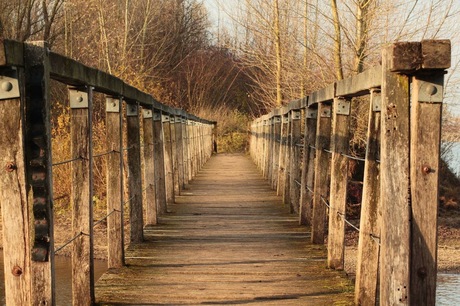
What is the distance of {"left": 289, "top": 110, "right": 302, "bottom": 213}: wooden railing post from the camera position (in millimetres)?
9578

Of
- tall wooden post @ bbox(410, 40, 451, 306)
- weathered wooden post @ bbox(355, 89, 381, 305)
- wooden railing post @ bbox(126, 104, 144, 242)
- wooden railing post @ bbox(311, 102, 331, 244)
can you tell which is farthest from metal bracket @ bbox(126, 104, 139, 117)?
tall wooden post @ bbox(410, 40, 451, 306)

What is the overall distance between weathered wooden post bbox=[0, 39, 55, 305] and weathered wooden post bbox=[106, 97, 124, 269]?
2.13 m

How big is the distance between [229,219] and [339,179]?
360 cm

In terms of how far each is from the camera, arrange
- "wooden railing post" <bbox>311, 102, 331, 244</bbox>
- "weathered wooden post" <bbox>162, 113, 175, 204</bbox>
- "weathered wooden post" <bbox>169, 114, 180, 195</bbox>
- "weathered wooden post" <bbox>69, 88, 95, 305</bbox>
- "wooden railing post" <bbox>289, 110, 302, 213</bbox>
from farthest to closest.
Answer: "weathered wooden post" <bbox>169, 114, 180, 195</bbox>, "weathered wooden post" <bbox>162, 113, 175, 204</bbox>, "wooden railing post" <bbox>289, 110, 302, 213</bbox>, "wooden railing post" <bbox>311, 102, 331, 244</bbox>, "weathered wooden post" <bbox>69, 88, 95, 305</bbox>

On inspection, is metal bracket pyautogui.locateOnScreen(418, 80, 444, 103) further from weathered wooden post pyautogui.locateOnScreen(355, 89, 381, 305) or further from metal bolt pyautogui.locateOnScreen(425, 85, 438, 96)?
weathered wooden post pyautogui.locateOnScreen(355, 89, 381, 305)

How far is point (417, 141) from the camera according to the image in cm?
364

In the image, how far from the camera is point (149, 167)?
8.65m

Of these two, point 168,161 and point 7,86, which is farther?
point 168,161

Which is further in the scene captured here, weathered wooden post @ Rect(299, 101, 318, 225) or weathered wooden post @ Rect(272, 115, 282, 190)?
weathered wooden post @ Rect(272, 115, 282, 190)

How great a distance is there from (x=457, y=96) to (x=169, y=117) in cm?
512

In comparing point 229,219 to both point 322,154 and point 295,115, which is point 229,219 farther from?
point 322,154

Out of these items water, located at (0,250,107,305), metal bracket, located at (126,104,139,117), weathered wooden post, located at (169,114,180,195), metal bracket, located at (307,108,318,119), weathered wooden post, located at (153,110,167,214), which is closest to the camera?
metal bracket, located at (126,104,139,117)

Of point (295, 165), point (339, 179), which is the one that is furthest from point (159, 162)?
point (339, 179)

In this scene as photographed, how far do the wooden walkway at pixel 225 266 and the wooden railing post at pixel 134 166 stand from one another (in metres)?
0.32
